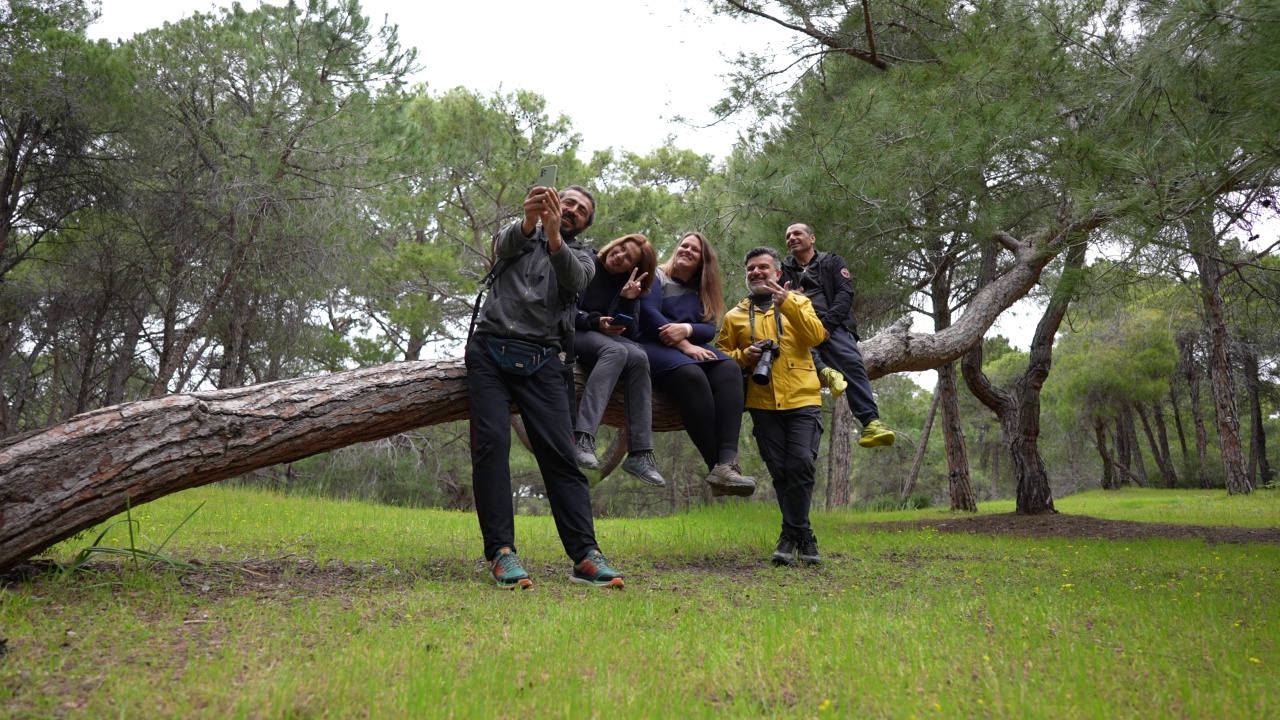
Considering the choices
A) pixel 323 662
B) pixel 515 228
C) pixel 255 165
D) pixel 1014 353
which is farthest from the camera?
pixel 1014 353

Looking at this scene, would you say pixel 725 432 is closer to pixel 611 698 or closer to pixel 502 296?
pixel 502 296

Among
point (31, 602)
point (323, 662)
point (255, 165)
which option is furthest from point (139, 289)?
point (323, 662)

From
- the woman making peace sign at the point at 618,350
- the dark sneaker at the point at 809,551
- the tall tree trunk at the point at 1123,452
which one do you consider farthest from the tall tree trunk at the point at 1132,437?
the woman making peace sign at the point at 618,350

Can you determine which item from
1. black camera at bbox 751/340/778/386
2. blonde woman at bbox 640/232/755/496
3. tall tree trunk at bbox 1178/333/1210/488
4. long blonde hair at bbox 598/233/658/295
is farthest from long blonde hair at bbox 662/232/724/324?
tall tree trunk at bbox 1178/333/1210/488

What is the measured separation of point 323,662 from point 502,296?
2.16 m

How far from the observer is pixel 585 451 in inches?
173

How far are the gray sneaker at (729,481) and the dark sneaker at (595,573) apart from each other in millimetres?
800

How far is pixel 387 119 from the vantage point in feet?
42.3

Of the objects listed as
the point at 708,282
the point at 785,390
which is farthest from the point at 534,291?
the point at 785,390

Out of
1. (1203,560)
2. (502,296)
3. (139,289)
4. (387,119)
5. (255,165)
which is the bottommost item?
(1203,560)

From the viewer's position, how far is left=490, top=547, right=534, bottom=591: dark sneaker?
3.97 meters

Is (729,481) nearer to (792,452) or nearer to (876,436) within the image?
(792,452)

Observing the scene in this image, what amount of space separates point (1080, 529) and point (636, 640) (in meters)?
7.06

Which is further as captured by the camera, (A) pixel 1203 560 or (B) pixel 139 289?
(B) pixel 139 289
